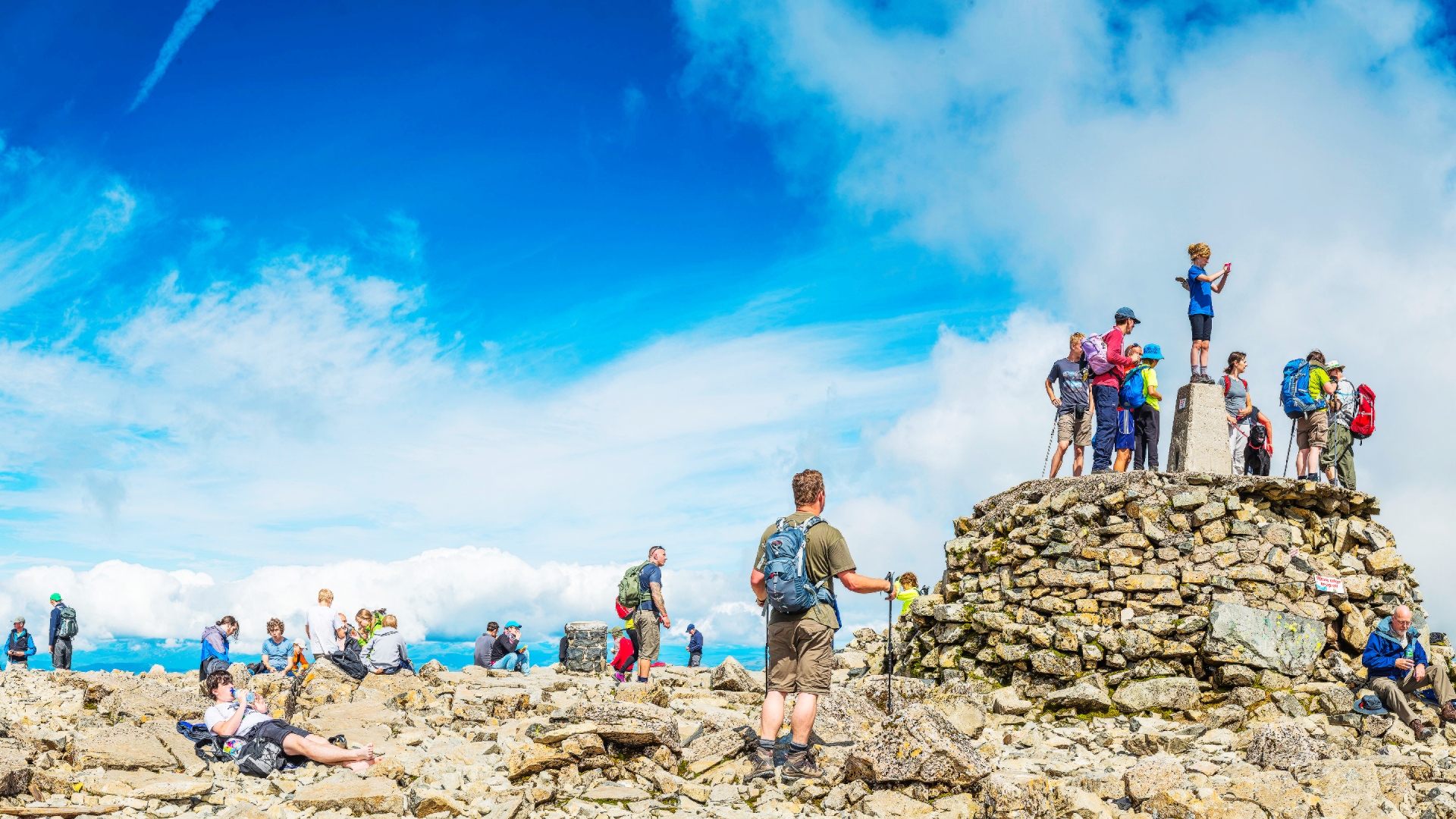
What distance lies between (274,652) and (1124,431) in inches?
597

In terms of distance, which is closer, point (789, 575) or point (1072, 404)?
point (789, 575)

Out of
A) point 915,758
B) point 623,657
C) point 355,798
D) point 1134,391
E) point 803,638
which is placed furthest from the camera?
point 623,657

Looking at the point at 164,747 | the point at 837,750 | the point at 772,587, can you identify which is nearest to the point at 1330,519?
the point at 837,750

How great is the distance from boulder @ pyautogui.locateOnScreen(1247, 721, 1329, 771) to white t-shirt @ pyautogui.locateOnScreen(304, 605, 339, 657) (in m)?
12.7

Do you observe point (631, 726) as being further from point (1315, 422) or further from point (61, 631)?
point (61, 631)

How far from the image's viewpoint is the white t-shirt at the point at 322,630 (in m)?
15.4

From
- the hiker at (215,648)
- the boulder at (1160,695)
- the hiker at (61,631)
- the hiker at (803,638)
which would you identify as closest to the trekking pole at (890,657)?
the hiker at (803,638)

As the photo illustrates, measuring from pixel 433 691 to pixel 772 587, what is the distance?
7.11 metres

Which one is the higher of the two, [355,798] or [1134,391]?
[1134,391]

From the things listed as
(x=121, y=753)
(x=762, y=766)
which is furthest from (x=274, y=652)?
(x=762, y=766)

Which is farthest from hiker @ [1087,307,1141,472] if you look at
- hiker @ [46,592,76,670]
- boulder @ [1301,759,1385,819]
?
hiker @ [46,592,76,670]

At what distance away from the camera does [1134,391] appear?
14805 mm

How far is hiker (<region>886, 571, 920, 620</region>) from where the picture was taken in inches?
634

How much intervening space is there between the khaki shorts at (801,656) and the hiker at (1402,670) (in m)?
7.90
